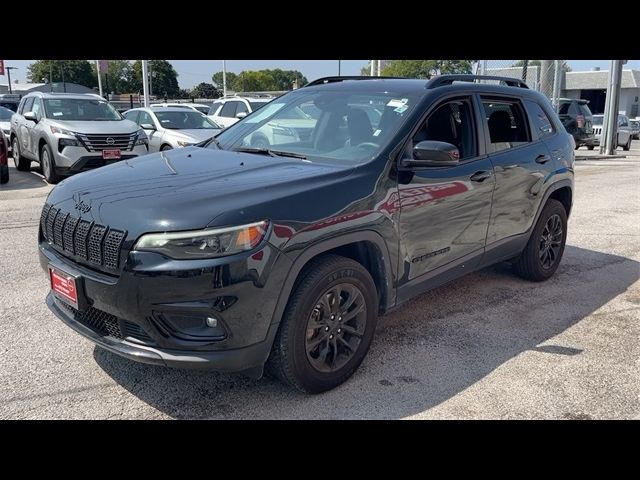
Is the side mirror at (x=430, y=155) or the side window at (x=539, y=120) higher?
the side window at (x=539, y=120)

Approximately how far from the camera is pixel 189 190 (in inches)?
117

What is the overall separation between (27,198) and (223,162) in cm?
702

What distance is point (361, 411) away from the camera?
3.12 m

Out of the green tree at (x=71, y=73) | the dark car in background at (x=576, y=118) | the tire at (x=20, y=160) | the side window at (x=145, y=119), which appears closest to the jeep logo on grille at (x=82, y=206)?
the side window at (x=145, y=119)

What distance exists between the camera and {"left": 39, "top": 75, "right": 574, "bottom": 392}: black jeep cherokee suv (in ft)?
8.92

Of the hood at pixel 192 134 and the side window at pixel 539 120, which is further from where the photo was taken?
the hood at pixel 192 134

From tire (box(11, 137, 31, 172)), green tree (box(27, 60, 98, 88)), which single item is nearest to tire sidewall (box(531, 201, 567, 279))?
tire (box(11, 137, 31, 172))

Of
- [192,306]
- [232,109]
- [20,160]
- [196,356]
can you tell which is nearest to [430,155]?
[192,306]

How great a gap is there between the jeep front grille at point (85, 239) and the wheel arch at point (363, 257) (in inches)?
34.1

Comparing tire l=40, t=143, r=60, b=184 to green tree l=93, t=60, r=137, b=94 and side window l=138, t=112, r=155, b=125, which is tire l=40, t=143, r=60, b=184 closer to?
side window l=138, t=112, r=155, b=125

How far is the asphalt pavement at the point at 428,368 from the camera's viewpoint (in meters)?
3.13

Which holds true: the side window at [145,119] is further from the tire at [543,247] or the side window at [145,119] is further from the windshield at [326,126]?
the tire at [543,247]
